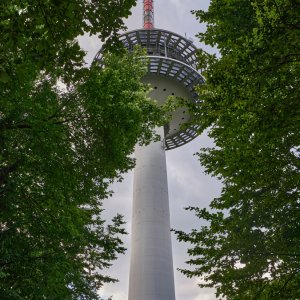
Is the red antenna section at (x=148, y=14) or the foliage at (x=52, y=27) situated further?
the red antenna section at (x=148, y=14)

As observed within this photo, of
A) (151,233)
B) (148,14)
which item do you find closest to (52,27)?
(151,233)

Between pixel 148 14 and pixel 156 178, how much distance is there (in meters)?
21.9

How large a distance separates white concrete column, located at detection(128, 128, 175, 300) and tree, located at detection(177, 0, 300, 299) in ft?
50.2

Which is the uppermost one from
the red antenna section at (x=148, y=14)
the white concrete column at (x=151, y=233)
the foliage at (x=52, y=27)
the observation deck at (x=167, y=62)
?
the red antenna section at (x=148, y=14)

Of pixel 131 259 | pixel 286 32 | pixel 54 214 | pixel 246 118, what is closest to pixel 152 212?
pixel 131 259

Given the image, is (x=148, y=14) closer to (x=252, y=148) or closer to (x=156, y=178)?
(x=156, y=178)

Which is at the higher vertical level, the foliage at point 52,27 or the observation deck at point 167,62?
the observation deck at point 167,62

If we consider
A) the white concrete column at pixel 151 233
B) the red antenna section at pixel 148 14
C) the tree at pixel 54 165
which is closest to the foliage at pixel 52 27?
the tree at pixel 54 165

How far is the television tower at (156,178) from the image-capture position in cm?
2483

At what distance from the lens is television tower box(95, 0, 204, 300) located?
24825mm

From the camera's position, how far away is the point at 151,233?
2650cm

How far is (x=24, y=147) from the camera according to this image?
Result: 10602 millimetres

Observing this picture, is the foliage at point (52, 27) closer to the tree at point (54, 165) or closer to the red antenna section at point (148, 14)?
the tree at point (54, 165)

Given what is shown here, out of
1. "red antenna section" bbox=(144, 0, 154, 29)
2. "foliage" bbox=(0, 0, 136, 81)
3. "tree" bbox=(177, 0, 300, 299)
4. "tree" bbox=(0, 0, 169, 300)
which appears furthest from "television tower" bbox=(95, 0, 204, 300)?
"foliage" bbox=(0, 0, 136, 81)
